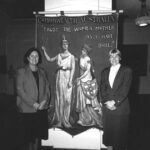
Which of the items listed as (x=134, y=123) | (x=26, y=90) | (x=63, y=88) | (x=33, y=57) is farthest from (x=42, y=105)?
(x=134, y=123)

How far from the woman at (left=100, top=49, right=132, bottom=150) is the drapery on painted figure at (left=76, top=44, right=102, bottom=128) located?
0.26 m

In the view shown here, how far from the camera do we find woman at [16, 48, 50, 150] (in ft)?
11.8

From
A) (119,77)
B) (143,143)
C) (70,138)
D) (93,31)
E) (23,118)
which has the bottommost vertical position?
(143,143)

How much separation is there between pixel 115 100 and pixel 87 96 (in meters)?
0.55

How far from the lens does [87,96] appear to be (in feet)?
13.1

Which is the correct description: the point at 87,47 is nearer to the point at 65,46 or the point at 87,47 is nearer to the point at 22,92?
the point at 65,46

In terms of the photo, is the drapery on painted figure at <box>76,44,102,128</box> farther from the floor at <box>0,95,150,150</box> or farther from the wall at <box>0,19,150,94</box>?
the wall at <box>0,19,150,94</box>

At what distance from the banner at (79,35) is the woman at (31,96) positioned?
370 mm

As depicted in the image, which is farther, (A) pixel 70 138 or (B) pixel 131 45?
(B) pixel 131 45

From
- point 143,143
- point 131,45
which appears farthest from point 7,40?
point 143,143

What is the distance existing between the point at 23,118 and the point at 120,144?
1.45m

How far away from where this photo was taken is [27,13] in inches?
314

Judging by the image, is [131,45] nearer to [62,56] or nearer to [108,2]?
[108,2]

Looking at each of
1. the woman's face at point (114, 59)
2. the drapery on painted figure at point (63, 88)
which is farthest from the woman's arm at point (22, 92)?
the woman's face at point (114, 59)
